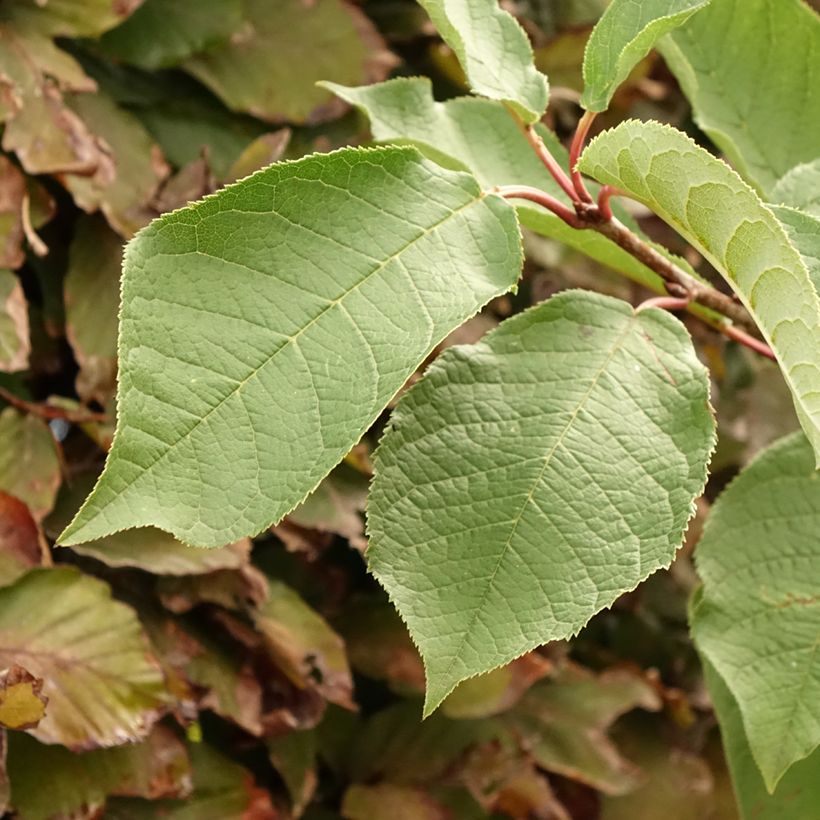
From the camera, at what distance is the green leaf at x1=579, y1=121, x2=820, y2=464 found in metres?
0.39

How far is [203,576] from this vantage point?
0.73 m

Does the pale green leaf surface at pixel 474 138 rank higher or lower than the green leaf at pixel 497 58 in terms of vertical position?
lower

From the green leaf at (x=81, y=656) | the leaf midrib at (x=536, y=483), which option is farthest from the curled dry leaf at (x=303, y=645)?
the leaf midrib at (x=536, y=483)

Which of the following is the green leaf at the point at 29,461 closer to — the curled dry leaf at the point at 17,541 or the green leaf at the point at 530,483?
the curled dry leaf at the point at 17,541

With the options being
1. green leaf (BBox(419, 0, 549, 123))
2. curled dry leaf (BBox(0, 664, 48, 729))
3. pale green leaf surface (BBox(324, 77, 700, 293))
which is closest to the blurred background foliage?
curled dry leaf (BBox(0, 664, 48, 729))

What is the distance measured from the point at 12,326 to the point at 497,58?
1.18 feet

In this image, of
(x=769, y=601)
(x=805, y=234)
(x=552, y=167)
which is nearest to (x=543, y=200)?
(x=552, y=167)

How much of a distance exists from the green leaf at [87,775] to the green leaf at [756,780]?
354 mm

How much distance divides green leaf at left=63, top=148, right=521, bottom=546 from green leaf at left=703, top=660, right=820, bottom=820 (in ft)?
1.26

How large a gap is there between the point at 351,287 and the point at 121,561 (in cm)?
33

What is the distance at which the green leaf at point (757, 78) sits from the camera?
702 mm

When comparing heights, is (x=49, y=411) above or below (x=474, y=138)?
below

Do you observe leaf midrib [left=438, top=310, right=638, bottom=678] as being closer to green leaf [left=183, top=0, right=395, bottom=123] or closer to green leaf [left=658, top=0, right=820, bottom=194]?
green leaf [left=658, top=0, right=820, bottom=194]

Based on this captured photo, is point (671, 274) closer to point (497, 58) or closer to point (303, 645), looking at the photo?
point (497, 58)
